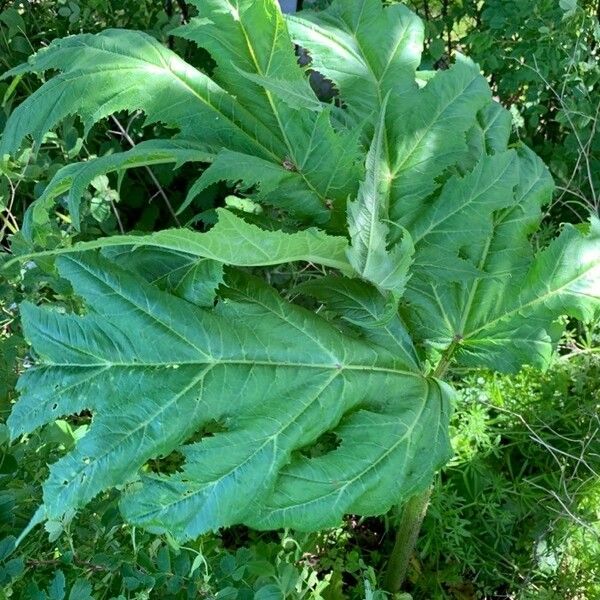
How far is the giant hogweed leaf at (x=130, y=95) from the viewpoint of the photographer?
1082mm

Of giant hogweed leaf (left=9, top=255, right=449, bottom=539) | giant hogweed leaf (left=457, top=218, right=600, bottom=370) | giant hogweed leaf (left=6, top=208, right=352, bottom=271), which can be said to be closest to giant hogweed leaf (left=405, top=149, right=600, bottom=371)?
giant hogweed leaf (left=457, top=218, right=600, bottom=370)

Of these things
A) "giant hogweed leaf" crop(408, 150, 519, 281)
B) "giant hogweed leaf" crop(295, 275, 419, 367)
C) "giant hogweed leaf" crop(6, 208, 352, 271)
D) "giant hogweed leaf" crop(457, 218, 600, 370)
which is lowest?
"giant hogweed leaf" crop(457, 218, 600, 370)

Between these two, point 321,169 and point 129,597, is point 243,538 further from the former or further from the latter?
point 321,169

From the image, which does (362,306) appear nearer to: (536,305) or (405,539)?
(536,305)

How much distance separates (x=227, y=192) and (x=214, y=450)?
1374mm

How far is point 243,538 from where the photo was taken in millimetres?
1796

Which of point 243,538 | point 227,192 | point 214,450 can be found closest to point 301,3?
point 227,192

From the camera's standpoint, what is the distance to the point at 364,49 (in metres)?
1.27

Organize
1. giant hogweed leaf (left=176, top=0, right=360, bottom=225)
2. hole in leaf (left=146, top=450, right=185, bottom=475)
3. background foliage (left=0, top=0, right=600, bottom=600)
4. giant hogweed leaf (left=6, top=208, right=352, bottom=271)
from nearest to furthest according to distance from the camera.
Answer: giant hogweed leaf (left=6, top=208, right=352, bottom=271), giant hogweed leaf (left=176, top=0, right=360, bottom=225), background foliage (left=0, top=0, right=600, bottom=600), hole in leaf (left=146, top=450, right=185, bottom=475)

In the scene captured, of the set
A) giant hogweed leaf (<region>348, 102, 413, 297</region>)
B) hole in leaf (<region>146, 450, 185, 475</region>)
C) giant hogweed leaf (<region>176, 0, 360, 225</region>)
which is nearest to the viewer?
giant hogweed leaf (<region>348, 102, 413, 297</region>)

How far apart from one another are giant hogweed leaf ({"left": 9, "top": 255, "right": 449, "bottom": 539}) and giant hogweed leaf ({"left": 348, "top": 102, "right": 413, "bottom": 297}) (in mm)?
154

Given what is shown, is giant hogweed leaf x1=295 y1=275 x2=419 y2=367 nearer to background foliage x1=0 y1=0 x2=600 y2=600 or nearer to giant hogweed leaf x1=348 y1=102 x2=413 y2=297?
giant hogweed leaf x1=348 y1=102 x2=413 y2=297

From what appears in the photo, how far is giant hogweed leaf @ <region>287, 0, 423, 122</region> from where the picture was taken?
4.09ft

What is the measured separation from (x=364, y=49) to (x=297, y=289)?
1.36 feet
